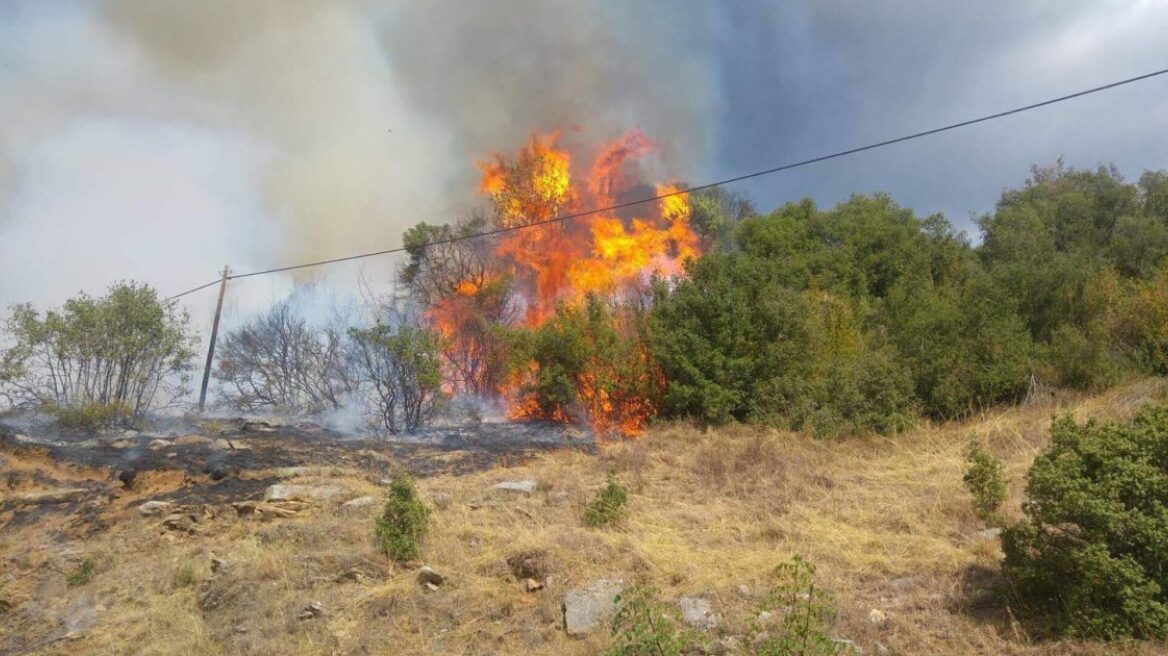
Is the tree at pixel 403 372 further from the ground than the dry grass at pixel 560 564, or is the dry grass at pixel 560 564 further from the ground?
the tree at pixel 403 372

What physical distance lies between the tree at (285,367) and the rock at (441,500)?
9.57 m

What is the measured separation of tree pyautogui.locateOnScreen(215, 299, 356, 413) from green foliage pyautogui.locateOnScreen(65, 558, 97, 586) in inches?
427

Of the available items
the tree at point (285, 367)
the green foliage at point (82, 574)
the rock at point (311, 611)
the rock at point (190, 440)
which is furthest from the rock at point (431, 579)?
the tree at point (285, 367)

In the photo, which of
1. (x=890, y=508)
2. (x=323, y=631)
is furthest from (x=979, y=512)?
(x=323, y=631)

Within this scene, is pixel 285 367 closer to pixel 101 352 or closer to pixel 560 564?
pixel 101 352

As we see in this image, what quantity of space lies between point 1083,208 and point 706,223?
1361 centimetres

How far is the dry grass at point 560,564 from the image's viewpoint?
269 inches

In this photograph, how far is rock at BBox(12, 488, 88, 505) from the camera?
37.8ft

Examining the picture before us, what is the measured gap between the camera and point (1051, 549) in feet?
18.9

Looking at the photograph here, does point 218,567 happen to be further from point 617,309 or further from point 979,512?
point 617,309

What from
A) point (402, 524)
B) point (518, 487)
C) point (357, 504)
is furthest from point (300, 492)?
point (518, 487)

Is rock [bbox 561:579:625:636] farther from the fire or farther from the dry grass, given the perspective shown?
the fire

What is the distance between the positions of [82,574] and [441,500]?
459 centimetres

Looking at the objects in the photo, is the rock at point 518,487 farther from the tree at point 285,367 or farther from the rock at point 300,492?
the tree at point 285,367
